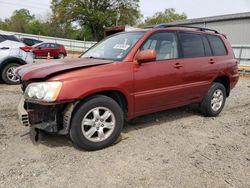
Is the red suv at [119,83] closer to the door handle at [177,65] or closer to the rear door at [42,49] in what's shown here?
the door handle at [177,65]

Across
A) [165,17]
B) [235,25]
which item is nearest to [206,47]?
[235,25]

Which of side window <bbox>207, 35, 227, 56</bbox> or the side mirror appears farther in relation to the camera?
side window <bbox>207, 35, 227, 56</bbox>

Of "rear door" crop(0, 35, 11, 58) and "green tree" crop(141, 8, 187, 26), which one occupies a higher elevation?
"green tree" crop(141, 8, 187, 26)

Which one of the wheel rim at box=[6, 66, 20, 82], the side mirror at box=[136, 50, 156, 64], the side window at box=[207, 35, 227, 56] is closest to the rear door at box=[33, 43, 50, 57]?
the wheel rim at box=[6, 66, 20, 82]

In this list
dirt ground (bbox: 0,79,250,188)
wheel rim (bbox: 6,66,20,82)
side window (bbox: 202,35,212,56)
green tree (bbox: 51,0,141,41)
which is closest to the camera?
dirt ground (bbox: 0,79,250,188)

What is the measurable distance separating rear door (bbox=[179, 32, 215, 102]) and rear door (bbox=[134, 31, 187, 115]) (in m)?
0.20

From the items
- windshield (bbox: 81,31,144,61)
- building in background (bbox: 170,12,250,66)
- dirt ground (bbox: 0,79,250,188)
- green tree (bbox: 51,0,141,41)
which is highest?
green tree (bbox: 51,0,141,41)

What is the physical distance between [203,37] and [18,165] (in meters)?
4.17

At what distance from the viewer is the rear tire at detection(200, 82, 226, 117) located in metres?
5.51

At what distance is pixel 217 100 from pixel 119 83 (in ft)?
9.26

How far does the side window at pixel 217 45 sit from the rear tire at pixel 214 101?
0.67 meters

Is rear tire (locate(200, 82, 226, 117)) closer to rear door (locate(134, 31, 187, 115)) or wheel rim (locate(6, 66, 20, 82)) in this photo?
rear door (locate(134, 31, 187, 115))

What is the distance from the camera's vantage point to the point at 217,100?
18.9 feet

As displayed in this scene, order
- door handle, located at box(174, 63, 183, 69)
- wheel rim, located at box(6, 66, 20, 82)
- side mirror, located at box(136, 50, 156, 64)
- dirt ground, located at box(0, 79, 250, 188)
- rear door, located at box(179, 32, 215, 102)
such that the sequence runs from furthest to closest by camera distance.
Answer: wheel rim, located at box(6, 66, 20, 82) → rear door, located at box(179, 32, 215, 102) → door handle, located at box(174, 63, 183, 69) → side mirror, located at box(136, 50, 156, 64) → dirt ground, located at box(0, 79, 250, 188)
